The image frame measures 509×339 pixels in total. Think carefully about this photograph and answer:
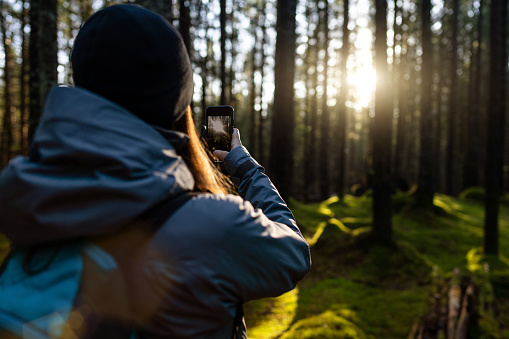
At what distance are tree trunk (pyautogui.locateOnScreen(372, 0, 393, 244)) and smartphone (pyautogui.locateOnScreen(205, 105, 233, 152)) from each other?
6452 mm

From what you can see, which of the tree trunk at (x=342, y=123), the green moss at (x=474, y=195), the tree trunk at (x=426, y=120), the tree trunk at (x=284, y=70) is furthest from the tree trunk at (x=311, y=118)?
the tree trunk at (x=284, y=70)

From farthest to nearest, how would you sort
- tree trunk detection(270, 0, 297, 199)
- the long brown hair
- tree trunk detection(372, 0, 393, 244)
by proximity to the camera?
tree trunk detection(372, 0, 393, 244) → tree trunk detection(270, 0, 297, 199) → the long brown hair

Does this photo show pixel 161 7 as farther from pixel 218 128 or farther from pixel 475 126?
pixel 475 126

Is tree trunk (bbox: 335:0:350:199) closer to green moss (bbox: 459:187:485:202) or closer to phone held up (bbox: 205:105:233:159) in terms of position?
green moss (bbox: 459:187:485:202)

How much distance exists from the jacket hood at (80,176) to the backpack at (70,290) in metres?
0.05

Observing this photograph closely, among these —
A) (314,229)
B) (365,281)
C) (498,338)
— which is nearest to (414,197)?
(314,229)

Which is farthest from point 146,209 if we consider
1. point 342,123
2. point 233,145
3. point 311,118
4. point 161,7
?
point 311,118

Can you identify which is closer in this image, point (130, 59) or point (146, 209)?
point (146, 209)

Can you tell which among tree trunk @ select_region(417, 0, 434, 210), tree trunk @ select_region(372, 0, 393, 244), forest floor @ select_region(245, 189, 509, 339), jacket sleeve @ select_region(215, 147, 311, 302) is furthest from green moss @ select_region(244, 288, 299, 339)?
tree trunk @ select_region(417, 0, 434, 210)

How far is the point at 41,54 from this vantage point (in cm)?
576

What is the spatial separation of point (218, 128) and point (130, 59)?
0.71 meters

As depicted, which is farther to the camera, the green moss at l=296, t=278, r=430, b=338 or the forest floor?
the green moss at l=296, t=278, r=430, b=338

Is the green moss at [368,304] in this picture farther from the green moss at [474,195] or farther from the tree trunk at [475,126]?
the tree trunk at [475,126]

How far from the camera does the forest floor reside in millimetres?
4465
